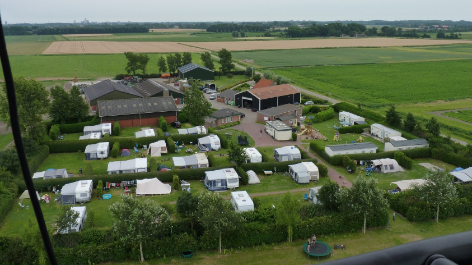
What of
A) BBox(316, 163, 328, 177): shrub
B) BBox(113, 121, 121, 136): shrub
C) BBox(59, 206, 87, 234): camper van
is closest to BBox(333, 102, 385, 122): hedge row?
BBox(316, 163, 328, 177): shrub

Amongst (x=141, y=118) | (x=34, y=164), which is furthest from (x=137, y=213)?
(x=141, y=118)

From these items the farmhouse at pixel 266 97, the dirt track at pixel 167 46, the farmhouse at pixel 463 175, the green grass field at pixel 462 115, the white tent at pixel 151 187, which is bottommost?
the white tent at pixel 151 187

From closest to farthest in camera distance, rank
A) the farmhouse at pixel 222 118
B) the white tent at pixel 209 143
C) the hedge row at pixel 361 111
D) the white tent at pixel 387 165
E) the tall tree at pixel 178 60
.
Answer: the white tent at pixel 387 165, the white tent at pixel 209 143, the farmhouse at pixel 222 118, the hedge row at pixel 361 111, the tall tree at pixel 178 60

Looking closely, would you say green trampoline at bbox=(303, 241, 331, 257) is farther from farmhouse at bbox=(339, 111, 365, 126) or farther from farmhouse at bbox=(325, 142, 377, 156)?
farmhouse at bbox=(339, 111, 365, 126)

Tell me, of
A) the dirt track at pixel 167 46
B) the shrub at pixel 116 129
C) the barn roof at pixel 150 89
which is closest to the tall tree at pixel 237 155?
the shrub at pixel 116 129

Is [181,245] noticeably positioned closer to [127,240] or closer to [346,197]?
[127,240]

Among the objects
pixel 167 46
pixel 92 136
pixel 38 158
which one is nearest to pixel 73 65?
pixel 167 46

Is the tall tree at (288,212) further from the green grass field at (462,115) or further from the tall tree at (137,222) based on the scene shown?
the green grass field at (462,115)
